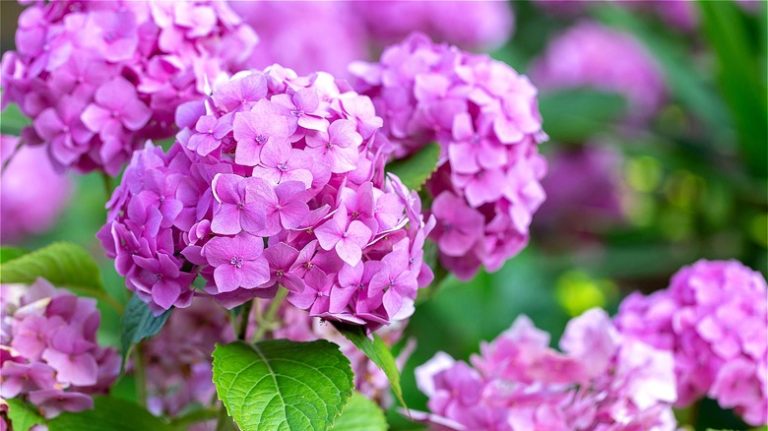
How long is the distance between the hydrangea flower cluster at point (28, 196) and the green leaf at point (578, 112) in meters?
1.04

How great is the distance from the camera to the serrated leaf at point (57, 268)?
708 mm

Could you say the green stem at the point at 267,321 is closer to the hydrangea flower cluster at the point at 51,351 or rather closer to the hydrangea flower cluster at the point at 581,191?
the hydrangea flower cluster at the point at 51,351

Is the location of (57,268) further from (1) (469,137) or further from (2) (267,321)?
(1) (469,137)

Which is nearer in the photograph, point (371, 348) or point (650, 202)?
point (371, 348)

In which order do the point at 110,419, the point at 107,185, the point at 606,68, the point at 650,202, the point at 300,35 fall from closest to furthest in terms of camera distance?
the point at 110,419
the point at 107,185
the point at 300,35
the point at 650,202
the point at 606,68

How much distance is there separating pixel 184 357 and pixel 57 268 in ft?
0.38

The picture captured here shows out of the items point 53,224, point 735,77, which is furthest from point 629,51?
point 53,224

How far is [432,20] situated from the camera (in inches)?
77.6

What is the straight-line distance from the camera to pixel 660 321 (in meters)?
0.86

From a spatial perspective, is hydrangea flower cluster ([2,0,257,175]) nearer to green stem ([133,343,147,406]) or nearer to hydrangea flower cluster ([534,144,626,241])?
green stem ([133,343,147,406])

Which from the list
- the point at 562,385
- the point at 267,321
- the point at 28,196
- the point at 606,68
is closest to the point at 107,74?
the point at 267,321

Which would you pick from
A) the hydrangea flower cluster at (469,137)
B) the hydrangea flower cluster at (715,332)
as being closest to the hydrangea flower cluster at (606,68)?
the hydrangea flower cluster at (715,332)

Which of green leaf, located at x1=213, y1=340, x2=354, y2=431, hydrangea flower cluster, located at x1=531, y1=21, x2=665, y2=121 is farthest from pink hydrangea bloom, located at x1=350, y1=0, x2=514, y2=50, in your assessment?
green leaf, located at x1=213, y1=340, x2=354, y2=431

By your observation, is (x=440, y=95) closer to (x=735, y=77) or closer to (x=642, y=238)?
(x=735, y=77)
